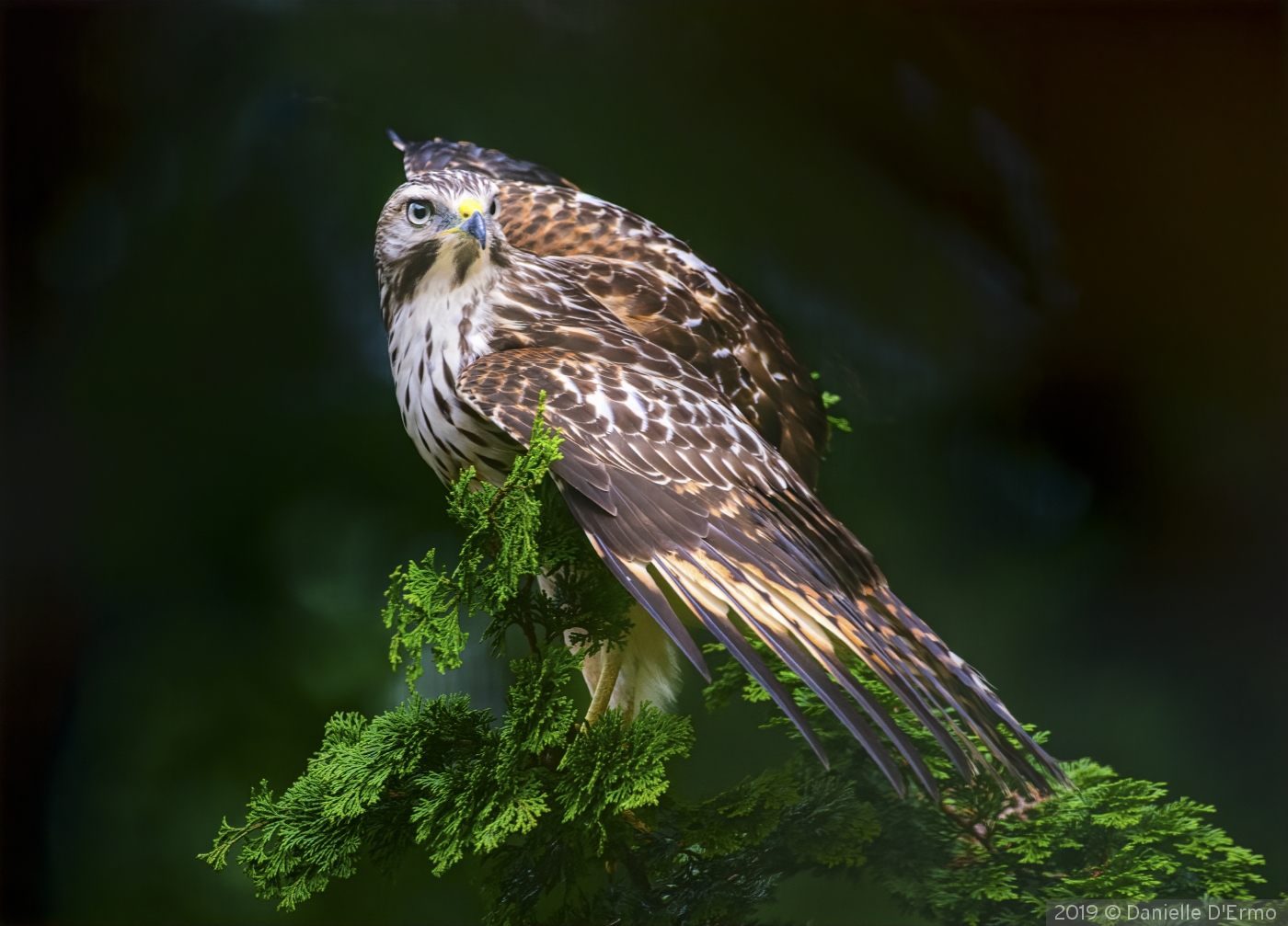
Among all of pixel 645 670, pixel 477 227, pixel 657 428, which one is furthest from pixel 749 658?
pixel 477 227

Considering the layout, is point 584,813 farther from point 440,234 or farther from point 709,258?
point 709,258

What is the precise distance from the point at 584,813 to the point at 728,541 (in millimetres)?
297

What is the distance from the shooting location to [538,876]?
1.00 metres

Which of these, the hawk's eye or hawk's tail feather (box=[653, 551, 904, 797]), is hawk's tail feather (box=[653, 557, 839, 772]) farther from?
the hawk's eye

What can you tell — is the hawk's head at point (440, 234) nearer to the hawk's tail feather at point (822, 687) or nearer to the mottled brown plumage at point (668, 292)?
the mottled brown plumage at point (668, 292)

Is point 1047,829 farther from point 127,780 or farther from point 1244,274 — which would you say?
point 127,780

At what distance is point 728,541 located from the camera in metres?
0.86

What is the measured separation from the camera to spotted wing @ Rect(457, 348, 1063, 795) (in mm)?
802

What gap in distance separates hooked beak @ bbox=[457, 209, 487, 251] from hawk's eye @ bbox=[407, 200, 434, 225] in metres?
0.06

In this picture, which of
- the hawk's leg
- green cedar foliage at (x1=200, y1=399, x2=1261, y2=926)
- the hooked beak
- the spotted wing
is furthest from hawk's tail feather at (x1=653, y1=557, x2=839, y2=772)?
the hooked beak

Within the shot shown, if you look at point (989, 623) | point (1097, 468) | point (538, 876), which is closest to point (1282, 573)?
point (1097, 468)

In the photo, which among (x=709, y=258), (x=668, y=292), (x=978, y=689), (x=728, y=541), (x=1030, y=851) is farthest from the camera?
(x=709, y=258)

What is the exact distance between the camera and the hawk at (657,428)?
32.6 inches

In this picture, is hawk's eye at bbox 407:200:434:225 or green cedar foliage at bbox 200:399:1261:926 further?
hawk's eye at bbox 407:200:434:225
